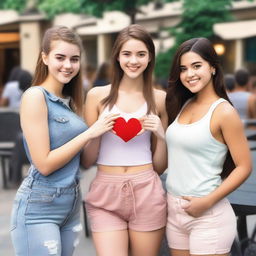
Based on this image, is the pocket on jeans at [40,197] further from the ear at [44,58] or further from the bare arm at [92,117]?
the ear at [44,58]

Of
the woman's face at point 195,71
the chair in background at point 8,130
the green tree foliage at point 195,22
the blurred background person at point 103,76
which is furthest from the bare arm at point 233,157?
the green tree foliage at point 195,22

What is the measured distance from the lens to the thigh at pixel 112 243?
253 centimetres

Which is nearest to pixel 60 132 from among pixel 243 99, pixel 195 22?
pixel 243 99

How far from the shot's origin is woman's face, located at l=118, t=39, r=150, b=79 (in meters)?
2.52

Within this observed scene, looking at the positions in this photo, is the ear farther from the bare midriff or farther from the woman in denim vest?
the bare midriff

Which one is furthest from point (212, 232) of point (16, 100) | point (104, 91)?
point (16, 100)

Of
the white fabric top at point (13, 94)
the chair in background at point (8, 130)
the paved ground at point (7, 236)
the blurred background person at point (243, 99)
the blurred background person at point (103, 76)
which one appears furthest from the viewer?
the white fabric top at point (13, 94)

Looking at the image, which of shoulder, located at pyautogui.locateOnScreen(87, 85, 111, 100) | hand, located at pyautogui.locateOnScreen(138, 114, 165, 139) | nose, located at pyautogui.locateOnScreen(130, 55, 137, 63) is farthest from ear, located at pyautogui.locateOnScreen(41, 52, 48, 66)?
hand, located at pyautogui.locateOnScreen(138, 114, 165, 139)

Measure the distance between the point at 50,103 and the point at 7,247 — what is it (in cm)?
257

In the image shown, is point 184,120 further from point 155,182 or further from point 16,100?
point 16,100

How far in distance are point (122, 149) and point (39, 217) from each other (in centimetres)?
→ 52

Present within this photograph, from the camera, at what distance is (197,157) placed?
7.97 feet

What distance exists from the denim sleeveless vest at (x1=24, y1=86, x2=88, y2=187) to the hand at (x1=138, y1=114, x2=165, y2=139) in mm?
293

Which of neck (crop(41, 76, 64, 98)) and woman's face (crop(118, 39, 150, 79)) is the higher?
woman's face (crop(118, 39, 150, 79))
